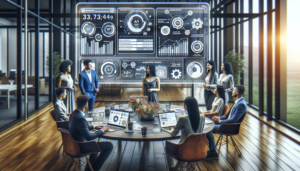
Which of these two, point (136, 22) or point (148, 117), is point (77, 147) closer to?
point (148, 117)

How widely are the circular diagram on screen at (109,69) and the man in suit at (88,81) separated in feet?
0.98

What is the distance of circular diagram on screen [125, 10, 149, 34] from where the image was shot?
17.3 ft

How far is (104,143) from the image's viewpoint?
9.91 feet

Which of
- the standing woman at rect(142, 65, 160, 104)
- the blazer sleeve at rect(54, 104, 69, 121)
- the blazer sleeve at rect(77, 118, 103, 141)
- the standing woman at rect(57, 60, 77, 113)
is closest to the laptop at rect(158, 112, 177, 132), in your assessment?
the blazer sleeve at rect(77, 118, 103, 141)

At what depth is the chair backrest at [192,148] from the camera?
2642mm

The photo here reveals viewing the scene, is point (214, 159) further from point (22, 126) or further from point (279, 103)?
point (22, 126)

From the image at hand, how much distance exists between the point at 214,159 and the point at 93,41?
139 inches

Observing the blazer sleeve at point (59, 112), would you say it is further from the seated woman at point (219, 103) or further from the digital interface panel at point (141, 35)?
the seated woman at point (219, 103)

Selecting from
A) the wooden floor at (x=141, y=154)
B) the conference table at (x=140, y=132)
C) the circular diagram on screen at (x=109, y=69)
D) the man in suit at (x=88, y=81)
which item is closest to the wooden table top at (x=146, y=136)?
the conference table at (x=140, y=132)

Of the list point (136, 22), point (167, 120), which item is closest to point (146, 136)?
point (167, 120)

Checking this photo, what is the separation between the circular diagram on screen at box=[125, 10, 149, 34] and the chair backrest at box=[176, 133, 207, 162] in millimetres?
3343

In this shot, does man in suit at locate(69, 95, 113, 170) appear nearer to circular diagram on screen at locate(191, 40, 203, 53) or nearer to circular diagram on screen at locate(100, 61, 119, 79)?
circular diagram on screen at locate(100, 61, 119, 79)

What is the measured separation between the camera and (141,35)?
Result: 5.37m

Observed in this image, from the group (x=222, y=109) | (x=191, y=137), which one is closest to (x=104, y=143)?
(x=191, y=137)
